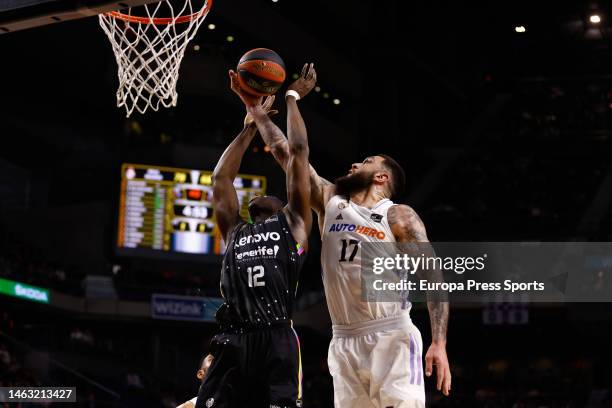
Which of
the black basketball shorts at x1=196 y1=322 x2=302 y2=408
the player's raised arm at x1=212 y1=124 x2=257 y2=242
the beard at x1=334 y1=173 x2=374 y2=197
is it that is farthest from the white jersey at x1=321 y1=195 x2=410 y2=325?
the player's raised arm at x1=212 y1=124 x2=257 y2=242

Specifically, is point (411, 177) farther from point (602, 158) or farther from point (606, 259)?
point (606, 259)

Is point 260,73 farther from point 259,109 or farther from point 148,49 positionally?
point 148,49

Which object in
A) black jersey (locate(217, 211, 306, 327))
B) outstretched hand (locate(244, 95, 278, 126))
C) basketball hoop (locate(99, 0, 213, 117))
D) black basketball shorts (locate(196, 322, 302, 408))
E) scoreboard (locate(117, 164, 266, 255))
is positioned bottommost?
black basketball shorts (locate(196, 322, 302, 408))

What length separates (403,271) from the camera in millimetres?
5184

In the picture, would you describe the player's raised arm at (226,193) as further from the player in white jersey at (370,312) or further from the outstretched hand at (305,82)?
the outstretched hand at (305,82)

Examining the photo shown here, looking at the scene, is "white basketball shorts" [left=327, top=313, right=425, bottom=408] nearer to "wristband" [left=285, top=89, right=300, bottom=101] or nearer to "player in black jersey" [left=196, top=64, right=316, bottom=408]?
"player in black jersey" [left=196, top=64, right=316, bottom=408]

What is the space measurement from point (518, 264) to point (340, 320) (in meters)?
13.5

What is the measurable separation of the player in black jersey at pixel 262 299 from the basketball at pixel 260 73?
248 millimetres

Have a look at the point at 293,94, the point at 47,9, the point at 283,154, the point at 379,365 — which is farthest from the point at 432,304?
the point at 47,9

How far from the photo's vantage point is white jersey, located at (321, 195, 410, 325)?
5133mm

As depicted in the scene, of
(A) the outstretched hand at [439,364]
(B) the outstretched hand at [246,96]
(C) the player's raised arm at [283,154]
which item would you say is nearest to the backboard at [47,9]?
(B) the outstretched hand at [246,96]

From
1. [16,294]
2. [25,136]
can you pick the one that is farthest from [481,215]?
[25,136]

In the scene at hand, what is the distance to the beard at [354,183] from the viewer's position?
5449 millimetres

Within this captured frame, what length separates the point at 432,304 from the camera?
5.10 metres
